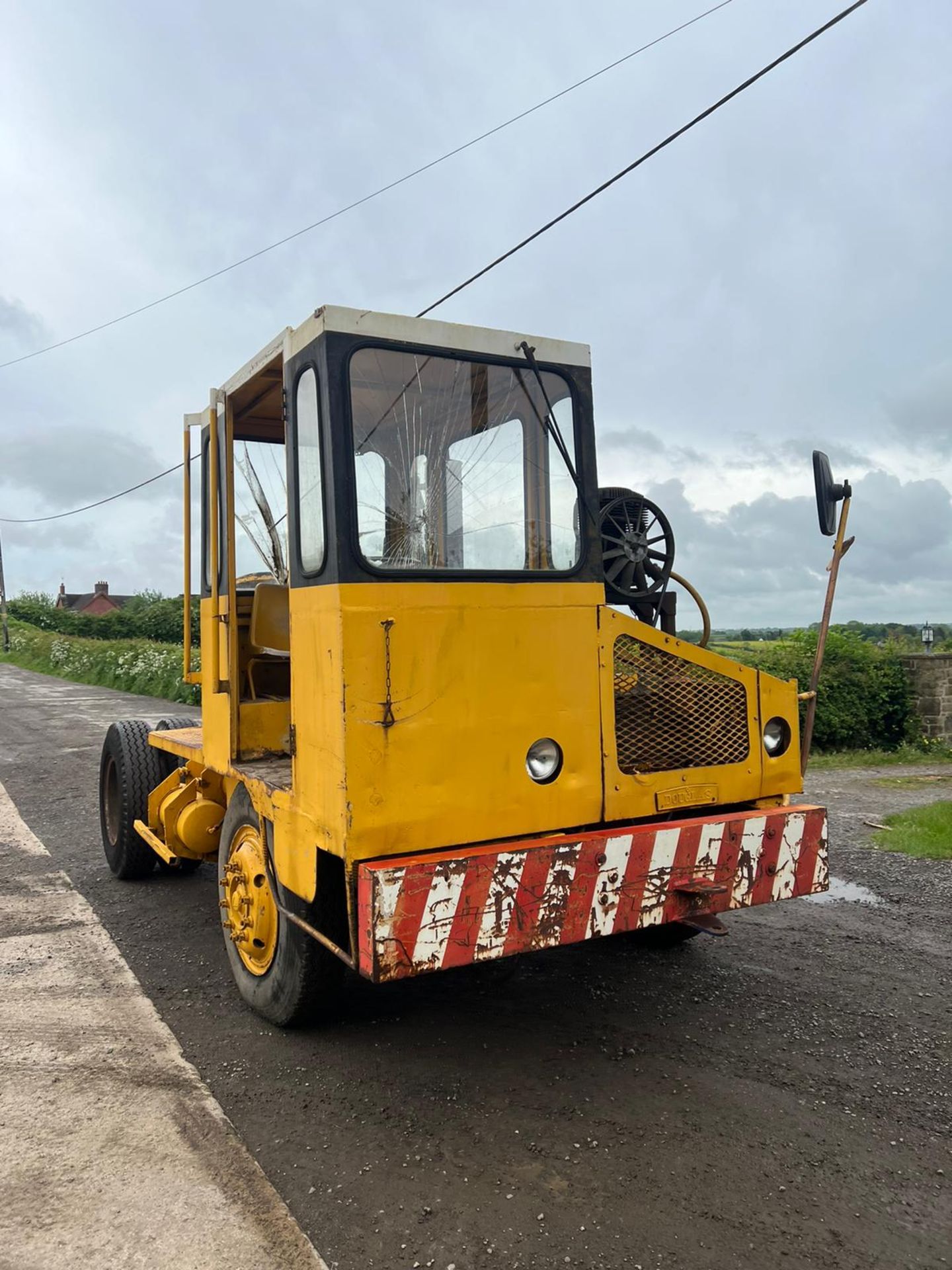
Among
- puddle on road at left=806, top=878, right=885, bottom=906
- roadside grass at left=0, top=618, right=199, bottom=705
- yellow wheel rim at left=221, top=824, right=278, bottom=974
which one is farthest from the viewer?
roadside grass at left=0, top=618, right=199, bottom=705

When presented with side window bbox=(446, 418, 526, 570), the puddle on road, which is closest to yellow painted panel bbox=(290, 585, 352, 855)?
side window bbox=(446, 418, 526, 570)

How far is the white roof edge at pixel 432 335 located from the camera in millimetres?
3189

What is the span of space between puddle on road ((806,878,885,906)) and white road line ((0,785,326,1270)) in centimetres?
365

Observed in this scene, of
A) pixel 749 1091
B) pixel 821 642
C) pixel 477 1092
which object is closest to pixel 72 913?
pixel 477 1092

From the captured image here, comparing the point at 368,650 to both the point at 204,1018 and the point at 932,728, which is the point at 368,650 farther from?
the point at 932,728

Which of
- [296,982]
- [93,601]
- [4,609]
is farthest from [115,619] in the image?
[296,982]

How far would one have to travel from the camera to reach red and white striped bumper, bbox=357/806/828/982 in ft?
9.48

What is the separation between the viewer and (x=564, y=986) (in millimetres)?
4172

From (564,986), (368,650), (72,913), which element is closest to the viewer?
(368,650)

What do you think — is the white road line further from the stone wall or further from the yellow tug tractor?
the stone wall

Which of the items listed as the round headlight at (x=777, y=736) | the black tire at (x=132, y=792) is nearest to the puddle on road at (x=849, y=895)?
the round headlight at (x=777, y=736)

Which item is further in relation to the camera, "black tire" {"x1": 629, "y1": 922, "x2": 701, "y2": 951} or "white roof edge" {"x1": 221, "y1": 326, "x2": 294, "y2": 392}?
"black tire" {"x1": 629, "y1": 922, "x2": 701, "y2": 951}

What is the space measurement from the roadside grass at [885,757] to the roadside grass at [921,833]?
319 cm

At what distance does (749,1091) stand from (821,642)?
5.54 ft
